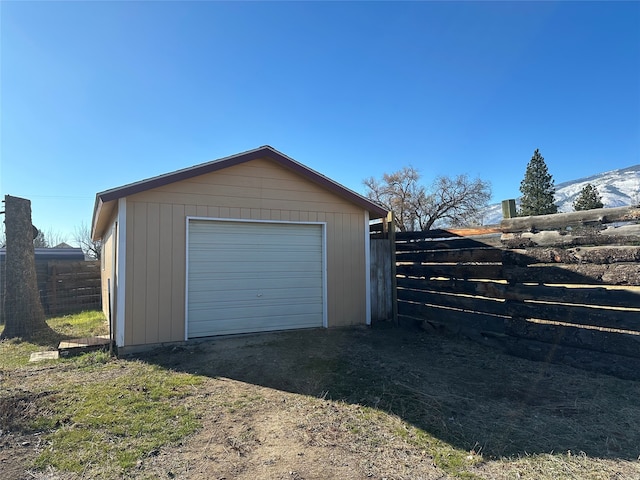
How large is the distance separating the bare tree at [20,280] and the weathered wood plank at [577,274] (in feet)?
33.5

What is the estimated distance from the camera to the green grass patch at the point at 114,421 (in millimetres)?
2838

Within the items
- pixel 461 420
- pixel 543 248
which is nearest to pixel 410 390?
pixel 461 420

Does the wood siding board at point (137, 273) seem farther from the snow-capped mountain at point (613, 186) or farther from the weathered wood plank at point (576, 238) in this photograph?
the snow-capped mountain at point (613, 186)

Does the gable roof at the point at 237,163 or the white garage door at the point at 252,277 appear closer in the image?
the gable roof at the point at 237,163

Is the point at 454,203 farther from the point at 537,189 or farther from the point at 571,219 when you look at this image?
the point at 571,219

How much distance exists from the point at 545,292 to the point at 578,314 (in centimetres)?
49

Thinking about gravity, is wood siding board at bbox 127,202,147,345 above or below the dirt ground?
above

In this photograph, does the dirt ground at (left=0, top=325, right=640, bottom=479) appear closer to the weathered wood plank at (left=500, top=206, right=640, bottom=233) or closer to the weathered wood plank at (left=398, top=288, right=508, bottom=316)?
the weathered wood plank at (left=398, top=288, right=508, bottom=316)

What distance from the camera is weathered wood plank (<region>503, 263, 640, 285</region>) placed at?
4.30 m

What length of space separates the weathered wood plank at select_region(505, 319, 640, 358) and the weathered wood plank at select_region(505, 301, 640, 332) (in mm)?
113

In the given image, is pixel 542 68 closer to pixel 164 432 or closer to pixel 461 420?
pixel 461 420

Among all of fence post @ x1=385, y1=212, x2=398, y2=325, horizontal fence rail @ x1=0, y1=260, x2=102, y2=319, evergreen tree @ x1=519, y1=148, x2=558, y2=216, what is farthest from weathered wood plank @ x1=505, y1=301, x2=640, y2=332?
evergreen tree @ x1=519, y1=148, x2=558, y2=216

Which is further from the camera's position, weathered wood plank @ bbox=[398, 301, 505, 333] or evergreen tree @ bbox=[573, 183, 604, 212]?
evergreen tree @ bbox=[573, 183, 604, 212]

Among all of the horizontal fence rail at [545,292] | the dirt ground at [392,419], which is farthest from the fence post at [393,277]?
the dirt ground at [392,419]
